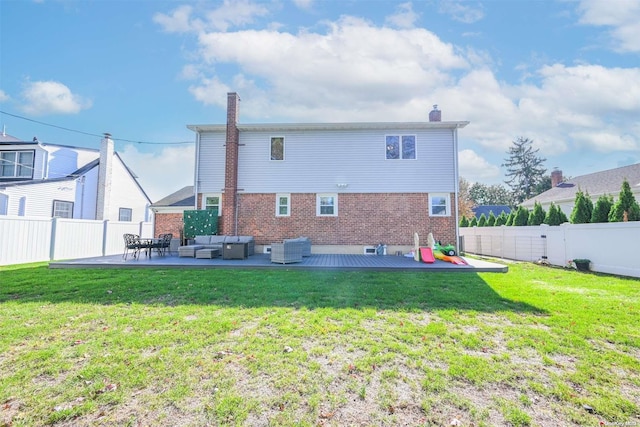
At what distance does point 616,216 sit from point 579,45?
6735 millimetres

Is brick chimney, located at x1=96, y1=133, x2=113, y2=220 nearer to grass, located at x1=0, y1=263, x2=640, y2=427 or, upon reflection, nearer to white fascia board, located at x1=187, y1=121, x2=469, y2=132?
white fascia board, located at x1=187, y1=121, x2=469, y2=132

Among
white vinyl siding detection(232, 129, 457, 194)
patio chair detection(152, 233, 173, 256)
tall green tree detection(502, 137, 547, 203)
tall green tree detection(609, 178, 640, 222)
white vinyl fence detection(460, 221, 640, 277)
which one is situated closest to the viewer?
white vinyl fence detection(460, 221, 640, 277)

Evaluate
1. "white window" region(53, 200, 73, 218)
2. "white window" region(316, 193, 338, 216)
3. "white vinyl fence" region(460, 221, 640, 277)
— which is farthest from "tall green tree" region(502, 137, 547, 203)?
"white window" region(53, 200, 73, 218)

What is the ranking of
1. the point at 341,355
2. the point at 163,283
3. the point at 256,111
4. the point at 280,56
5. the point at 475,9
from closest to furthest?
1. the point at 341,355
2. the point at 163,283
3. the point at 475,9
4. the point at 280,56
5. the point at 256,111

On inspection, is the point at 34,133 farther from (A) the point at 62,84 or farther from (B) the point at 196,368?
(B) the point at 196,368

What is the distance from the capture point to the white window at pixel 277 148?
13.6 metres

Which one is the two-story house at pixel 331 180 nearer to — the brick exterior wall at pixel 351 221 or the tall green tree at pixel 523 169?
the brick exterior wall at pixel 351 221

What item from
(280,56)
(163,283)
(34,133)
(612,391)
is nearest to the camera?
(612,391)

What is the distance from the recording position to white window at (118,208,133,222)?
20.3 meters

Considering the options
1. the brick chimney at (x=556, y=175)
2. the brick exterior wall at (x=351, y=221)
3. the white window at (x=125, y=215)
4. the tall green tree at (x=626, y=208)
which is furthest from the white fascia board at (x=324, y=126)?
the brick chimney at (x=556, y=175)

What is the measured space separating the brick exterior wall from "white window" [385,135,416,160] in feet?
6.04

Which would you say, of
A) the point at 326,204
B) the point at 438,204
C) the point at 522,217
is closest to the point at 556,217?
the point at 522,217

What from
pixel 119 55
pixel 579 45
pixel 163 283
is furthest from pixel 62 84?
pixel 579 45

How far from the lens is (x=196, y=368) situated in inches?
115
